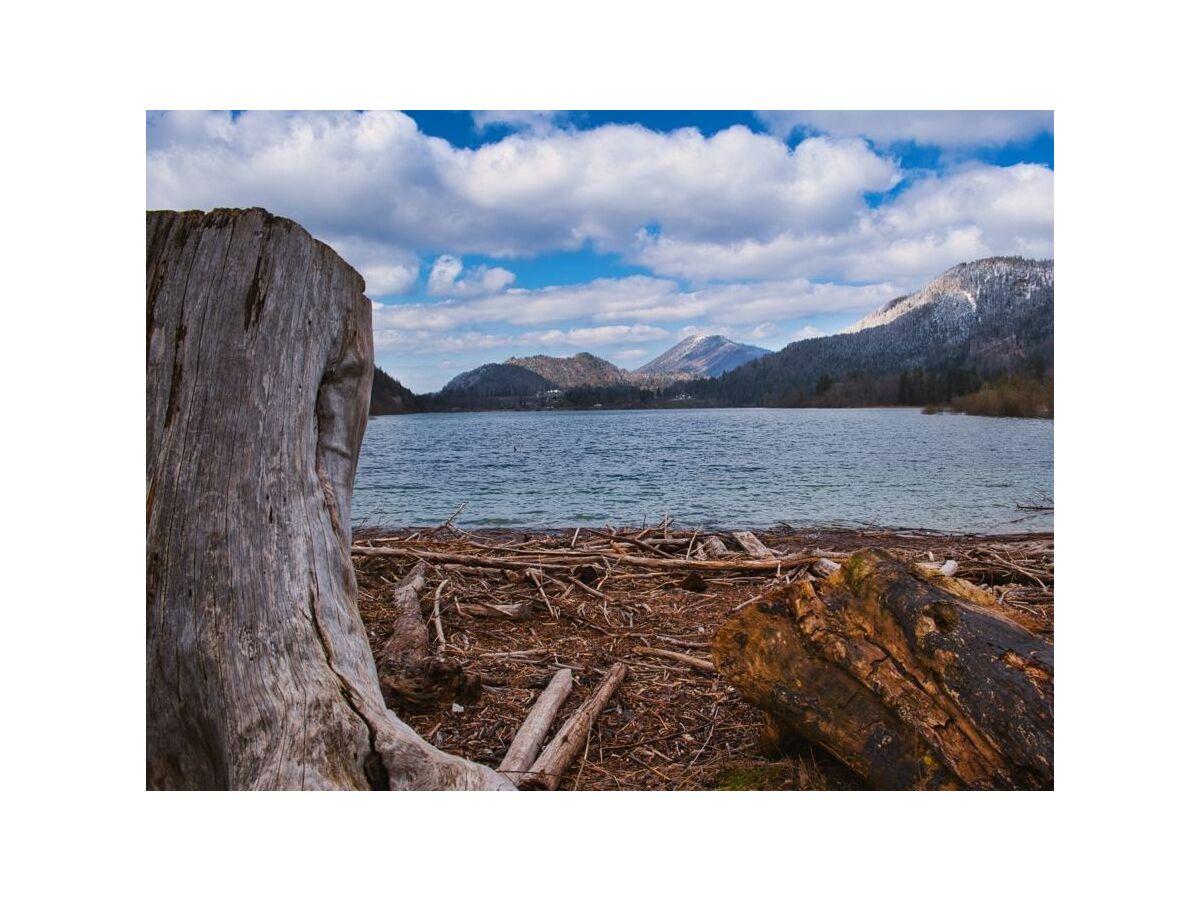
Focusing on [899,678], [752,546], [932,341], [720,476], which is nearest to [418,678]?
[899,678]

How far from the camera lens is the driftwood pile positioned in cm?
314

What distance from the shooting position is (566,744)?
3.22 metres

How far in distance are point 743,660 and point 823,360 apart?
128ft

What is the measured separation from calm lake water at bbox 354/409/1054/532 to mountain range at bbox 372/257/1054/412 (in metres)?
1.66

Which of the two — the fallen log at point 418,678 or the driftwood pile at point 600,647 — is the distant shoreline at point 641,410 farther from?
the fallen log at point 418,678

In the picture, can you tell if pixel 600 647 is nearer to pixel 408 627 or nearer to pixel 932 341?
pixel 408 627

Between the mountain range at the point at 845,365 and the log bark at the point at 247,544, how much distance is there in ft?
24.1

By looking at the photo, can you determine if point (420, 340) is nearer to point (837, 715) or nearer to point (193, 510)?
point (193, 510)

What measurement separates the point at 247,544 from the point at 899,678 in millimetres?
2531

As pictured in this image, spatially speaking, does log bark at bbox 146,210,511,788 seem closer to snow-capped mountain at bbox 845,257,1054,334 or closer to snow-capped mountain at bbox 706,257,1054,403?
snow-capped mountain at bbox 706,257,1054,403

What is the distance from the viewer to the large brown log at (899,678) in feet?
7.97

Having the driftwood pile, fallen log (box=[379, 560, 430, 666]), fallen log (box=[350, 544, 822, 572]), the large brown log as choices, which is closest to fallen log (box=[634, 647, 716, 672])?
the driftwood pile

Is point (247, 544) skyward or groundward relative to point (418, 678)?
skyward

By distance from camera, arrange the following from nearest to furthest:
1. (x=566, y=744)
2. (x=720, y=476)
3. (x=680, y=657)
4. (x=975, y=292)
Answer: (x=566, y=744) < (x=680, y=657) < (x=720, y=476) < (x=975, y=292)
